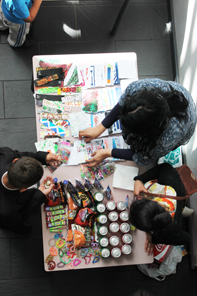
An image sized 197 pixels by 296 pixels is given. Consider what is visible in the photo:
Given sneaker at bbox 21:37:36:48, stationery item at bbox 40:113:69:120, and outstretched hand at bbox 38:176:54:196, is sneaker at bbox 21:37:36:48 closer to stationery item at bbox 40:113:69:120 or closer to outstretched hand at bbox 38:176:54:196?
stationery item at bbox 40:113:69:120

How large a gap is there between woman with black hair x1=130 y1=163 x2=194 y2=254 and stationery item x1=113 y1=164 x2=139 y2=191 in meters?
0.07

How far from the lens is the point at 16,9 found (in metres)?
1.86

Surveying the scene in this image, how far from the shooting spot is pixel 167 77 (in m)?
2.61

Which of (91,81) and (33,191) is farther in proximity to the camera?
(91,81)

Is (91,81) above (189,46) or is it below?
below

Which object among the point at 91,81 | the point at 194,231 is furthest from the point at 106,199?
the point at 194,231

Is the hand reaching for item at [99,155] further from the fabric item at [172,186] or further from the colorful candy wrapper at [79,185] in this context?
the fabric item at [172,186]

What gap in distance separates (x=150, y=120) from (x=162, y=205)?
0.66 meters

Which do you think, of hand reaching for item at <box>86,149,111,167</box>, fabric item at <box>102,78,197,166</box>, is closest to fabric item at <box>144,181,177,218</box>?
fabric item at <box>102,78,197,166</box>

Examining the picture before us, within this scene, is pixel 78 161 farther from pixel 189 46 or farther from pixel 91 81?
pixel 189 46

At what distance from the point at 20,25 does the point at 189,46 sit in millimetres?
1610

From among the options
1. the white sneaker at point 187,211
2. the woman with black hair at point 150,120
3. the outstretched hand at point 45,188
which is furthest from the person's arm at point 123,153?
the white sneaker at point 187,211

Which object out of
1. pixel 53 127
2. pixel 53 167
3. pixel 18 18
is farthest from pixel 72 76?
pixel 18 18

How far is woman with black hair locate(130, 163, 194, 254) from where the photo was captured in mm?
1384
